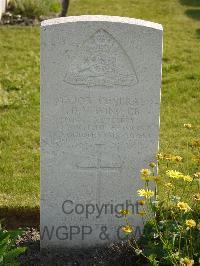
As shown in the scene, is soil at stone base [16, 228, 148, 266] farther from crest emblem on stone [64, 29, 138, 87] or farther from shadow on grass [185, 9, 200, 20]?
shadow on grass [185, 9, 200, 20]

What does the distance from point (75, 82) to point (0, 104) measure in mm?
3292

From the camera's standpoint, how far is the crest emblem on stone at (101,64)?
13.4 feet

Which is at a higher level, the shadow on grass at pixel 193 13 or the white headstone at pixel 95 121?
the shadow on grass at pixel 193 13

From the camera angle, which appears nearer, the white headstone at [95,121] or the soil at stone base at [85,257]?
the white headstone at [95,121]

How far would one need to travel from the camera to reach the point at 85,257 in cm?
439

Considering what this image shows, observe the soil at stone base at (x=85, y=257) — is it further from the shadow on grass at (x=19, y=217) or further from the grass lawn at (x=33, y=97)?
the grass lawn at (x=33, y=97)

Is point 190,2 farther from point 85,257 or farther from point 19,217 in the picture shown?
point 85,257

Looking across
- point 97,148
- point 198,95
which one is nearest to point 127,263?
point 97,148

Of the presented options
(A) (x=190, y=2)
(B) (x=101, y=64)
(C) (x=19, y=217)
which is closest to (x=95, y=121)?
(B) (x=101, y=64)

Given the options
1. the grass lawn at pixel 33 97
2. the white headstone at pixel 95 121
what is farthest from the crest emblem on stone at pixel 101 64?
the grass lawn at pixel 33 97

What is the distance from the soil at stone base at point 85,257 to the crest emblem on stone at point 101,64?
1118mm

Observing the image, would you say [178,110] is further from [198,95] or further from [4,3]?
[4,3]

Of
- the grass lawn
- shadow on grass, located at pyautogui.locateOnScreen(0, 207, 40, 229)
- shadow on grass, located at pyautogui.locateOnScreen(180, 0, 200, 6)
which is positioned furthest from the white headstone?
shadow on grass, located at pyautogui.locateOnScreen(180, 0, 200, 6)

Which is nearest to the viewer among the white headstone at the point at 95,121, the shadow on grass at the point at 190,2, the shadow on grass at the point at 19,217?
the white headstone at the point at 95,121
